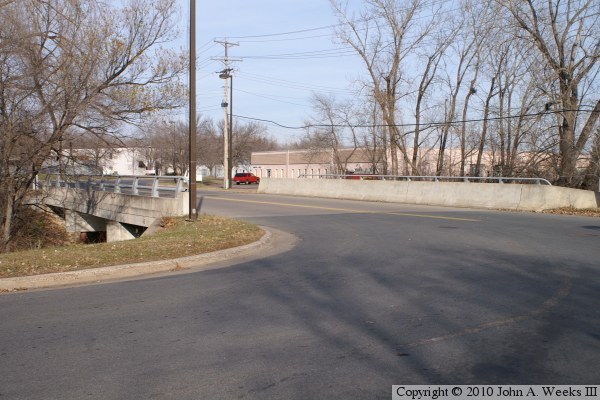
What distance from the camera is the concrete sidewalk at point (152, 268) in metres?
8.52

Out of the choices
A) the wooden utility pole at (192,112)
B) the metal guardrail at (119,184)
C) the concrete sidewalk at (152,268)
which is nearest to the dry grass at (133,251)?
the concrete sidewalk at (152,268)

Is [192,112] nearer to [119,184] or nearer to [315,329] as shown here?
[119,184]

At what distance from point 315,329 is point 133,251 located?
6.11 meters

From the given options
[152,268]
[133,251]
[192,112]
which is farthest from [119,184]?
[152,268]

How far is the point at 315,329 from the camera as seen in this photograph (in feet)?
19.2

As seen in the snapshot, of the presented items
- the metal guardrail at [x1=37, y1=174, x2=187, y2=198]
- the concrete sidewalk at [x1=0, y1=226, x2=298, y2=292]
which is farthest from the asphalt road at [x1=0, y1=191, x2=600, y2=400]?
the metal guardrail at [x1=37, y1=174, x2=187, y2=198]

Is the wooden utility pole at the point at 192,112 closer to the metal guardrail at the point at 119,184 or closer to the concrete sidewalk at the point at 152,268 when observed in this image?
the metal guardrail at the point at 119,184

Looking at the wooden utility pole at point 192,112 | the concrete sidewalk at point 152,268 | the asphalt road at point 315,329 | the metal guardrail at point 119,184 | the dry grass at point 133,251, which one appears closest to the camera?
the asphalt road at point 315,329

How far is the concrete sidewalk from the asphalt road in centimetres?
55

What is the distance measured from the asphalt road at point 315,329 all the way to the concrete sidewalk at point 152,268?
547 mm

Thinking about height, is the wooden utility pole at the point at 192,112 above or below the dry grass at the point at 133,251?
above

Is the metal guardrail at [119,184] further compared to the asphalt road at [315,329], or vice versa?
the metal guardrail at [119,184]

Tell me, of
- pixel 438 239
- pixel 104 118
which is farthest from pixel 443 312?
pixel 104 118

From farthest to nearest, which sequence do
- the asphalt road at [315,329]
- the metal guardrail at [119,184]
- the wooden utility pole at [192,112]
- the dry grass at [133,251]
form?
the metal guardrail at [119,184]
the wooden utility pole at [192,112]
the dry grass at [133,251]
the asphalt road at [315,329]
